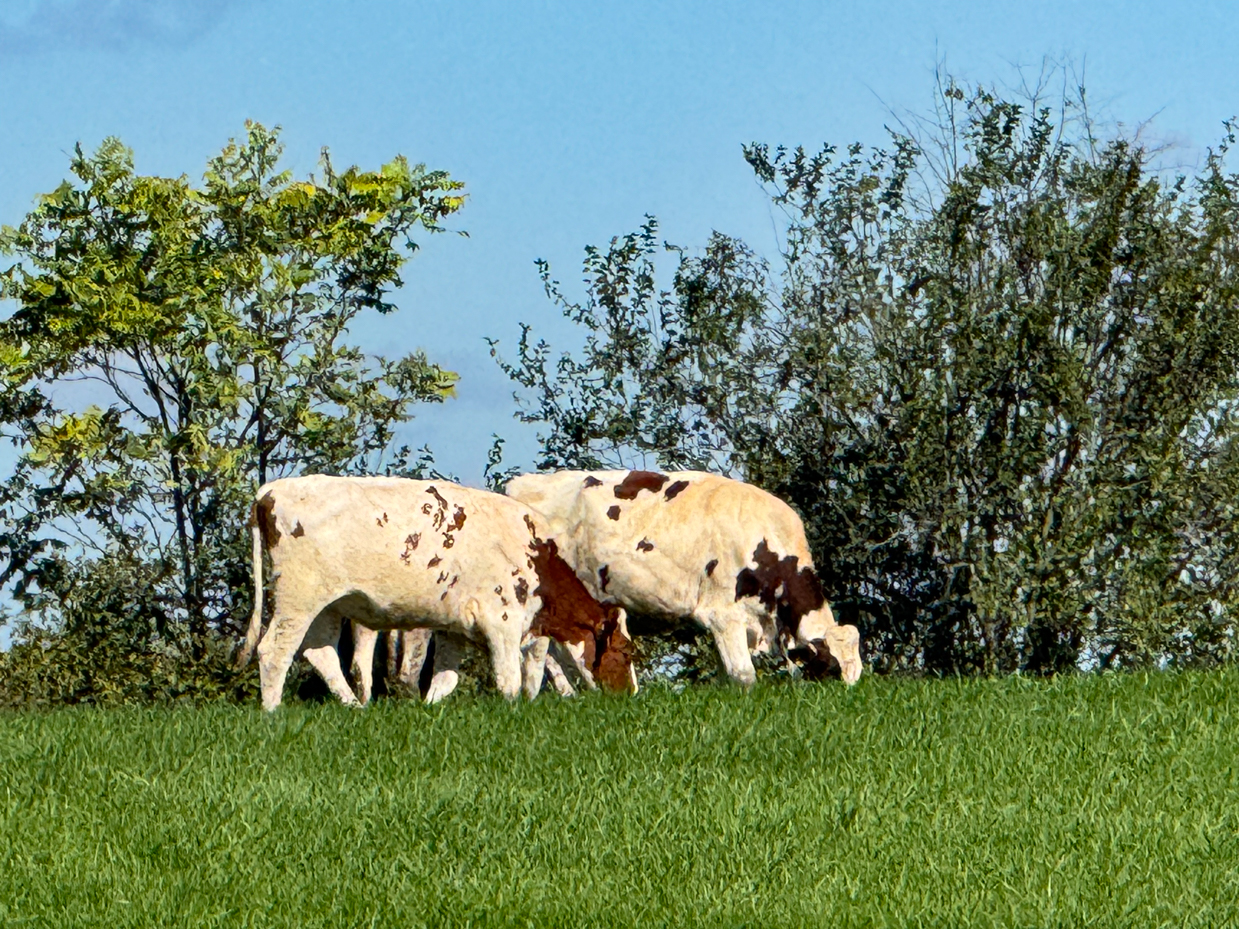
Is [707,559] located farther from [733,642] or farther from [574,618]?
[574,618]

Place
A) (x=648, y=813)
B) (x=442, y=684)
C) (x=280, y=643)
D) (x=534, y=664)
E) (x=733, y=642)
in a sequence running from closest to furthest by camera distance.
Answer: (x=648, y=813)
(x=280, y=643)
(x=442, y=684)
(x=534, y=664)
(x=733, y=642)

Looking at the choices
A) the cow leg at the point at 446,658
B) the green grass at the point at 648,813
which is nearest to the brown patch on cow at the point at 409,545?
the cow leg at the point at 446,658

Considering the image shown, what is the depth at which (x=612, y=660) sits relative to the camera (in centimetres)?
1666

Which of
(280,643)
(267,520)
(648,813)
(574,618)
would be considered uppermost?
(267,520)

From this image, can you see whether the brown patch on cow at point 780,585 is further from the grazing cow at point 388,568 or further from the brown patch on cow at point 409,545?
the brown patch on cow at point 409,545

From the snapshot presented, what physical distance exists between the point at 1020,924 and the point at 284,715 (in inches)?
262

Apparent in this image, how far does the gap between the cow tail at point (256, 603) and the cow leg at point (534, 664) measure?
2.37m

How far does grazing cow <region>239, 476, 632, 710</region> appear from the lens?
50.3ft

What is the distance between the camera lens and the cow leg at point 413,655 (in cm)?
1802

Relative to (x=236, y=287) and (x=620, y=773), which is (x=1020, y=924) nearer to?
(x=620, y=773)

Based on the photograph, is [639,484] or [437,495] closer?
[437,495]

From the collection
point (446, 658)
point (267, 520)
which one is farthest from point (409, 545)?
point (446, 658)

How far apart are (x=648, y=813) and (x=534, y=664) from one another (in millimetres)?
7093

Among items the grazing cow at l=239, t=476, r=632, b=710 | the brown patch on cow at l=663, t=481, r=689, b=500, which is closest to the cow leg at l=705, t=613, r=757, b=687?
the brown patch on cow at l=663, t=481, r=689, b=500
